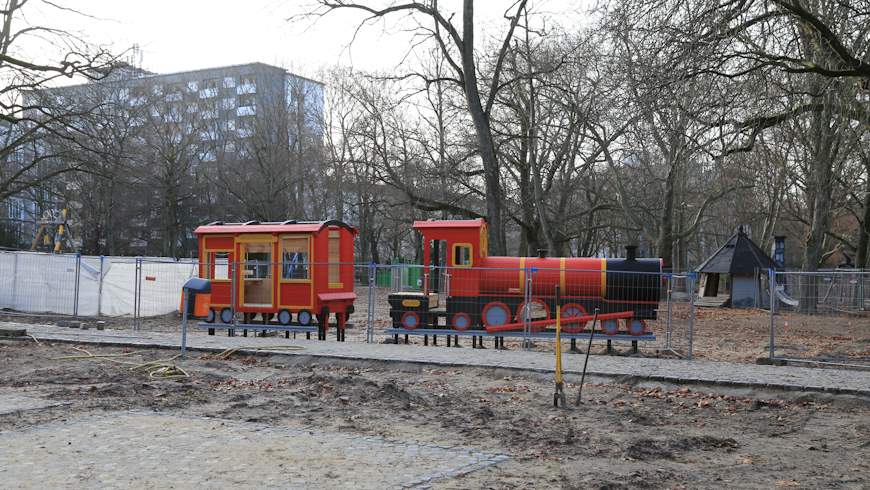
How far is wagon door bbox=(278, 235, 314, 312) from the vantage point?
19.4 metres

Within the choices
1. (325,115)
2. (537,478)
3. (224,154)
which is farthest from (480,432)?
(224,154)

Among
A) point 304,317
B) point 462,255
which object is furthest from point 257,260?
point 462,255

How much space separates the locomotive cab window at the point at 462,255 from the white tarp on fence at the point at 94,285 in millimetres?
9654

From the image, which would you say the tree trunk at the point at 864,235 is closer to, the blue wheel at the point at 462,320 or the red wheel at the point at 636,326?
the red wheel at the point at 636,326

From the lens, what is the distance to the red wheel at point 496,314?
18.2m

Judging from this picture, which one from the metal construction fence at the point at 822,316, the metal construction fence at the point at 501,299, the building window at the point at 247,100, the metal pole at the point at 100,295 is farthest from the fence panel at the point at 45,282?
the building window at the point at 247,100

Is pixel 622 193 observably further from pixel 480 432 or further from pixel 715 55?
pixel 480 432

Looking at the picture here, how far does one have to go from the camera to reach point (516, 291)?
18.3 metres

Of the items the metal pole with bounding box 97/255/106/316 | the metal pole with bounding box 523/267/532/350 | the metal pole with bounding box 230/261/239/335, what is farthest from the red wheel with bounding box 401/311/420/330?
the metal pole with bounding box 97/255/106/316

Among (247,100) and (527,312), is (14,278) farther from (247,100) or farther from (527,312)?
(247,100)

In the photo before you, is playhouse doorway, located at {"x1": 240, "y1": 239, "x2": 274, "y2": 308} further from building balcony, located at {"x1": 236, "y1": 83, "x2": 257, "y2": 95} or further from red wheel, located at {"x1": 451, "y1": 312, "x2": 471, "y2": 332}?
building balcony, located at {"x1": 236, "y1": 83, "x2": 257, "y2": 95}

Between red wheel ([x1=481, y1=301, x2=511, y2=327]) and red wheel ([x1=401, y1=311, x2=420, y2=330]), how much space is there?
154 centimetres

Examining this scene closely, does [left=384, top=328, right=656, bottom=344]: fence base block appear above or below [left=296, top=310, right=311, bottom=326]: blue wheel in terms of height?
below

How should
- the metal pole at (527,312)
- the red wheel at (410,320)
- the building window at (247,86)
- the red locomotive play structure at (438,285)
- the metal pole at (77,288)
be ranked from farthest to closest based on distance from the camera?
the building window at (247,86) → the metal pole at (77,288) → the red wheel at (410,320) → the red locomotive play structure at (438,285) → the metal pole at (527,312)
